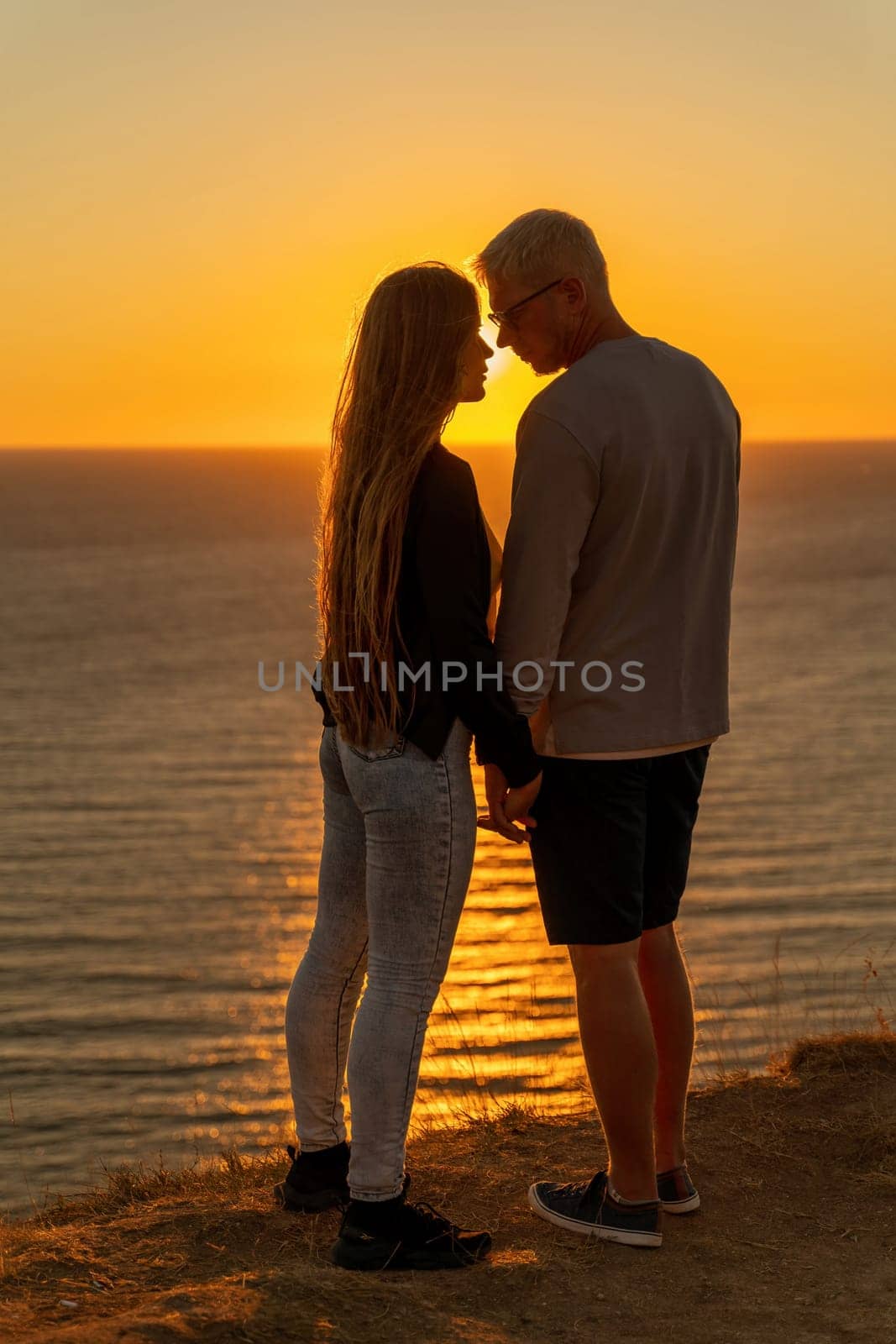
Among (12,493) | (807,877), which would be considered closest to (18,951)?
(807,877)

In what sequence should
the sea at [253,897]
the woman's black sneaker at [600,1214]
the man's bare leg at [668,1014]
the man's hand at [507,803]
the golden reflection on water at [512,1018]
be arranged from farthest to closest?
the sea at [253,897]
the golden reflection on water at [512,1018]
the man's bare leg at [668,1014]
the woman's black sneaker at [600,1214]
the man's hand at [507,803]

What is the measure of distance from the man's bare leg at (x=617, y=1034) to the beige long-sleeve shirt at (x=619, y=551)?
44 centimetres

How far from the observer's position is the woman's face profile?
303 centimetres

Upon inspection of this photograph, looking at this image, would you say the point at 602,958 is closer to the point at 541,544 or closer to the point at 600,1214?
the point at 600,1214

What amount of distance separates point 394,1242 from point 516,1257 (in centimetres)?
29

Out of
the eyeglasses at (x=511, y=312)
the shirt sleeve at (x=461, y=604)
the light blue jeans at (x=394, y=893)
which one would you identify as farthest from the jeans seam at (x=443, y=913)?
the eyeglasses at (x=511, y=312)

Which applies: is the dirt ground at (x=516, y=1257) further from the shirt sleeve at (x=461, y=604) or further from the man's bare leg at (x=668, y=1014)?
the shirt sleeve at (x=461, y=604)

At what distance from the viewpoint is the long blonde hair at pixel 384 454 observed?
2.95m

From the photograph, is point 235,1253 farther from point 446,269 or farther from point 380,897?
point 446,269

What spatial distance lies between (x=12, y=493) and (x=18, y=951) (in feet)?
493

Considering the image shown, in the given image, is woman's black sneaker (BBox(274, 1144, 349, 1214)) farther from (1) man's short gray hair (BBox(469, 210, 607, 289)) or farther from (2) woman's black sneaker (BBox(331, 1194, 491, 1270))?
(1) man's short gray hair (BBox(469, 210, 607, 289))

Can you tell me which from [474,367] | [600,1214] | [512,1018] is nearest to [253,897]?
[512,1018]

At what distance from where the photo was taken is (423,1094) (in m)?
7.16

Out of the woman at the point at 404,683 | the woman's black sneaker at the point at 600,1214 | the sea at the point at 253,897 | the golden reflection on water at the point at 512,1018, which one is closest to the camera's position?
the woman at the point at 404,683
